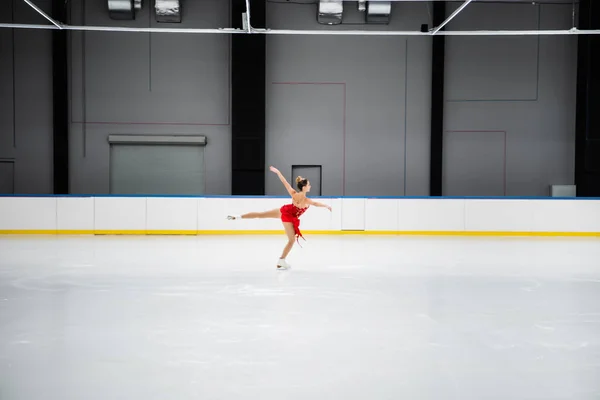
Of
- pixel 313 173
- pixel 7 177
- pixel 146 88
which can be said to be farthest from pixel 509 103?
pixel 7 177

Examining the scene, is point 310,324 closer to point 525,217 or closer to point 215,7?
point 525,217

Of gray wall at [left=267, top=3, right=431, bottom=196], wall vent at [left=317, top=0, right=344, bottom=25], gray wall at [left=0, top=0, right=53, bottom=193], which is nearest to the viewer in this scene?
wall vent at [left=317, top=0, right=344, bottom=25]

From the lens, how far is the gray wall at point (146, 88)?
16266 mm

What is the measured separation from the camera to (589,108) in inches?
627

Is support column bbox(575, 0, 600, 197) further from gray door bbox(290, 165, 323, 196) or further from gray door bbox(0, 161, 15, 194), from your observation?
gray door bbox(0, 161, 15, 194)

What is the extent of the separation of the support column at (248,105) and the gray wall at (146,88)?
1.98ft

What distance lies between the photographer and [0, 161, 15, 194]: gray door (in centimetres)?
1622

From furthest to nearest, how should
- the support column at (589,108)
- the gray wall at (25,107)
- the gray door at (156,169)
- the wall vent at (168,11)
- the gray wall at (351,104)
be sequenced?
the gray wall at (351,104)
the gray door at (156,169)
the gray wall at (25,107)
the support column at (589,108)
the wall vent at (168,11)

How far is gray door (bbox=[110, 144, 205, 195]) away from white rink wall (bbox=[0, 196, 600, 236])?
2.70 meters

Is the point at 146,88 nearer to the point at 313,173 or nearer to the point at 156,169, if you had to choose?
the point at 156,169

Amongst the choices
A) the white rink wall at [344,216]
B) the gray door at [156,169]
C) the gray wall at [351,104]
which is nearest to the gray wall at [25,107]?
the gray door at [156,169]

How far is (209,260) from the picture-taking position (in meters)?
9.15

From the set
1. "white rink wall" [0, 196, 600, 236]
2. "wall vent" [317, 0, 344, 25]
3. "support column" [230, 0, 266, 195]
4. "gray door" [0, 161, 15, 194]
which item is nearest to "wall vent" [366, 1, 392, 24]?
"wall vent" [317, 0, 344, 25]

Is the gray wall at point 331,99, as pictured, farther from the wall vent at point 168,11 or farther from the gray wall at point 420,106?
the wall vent at point 168,11
